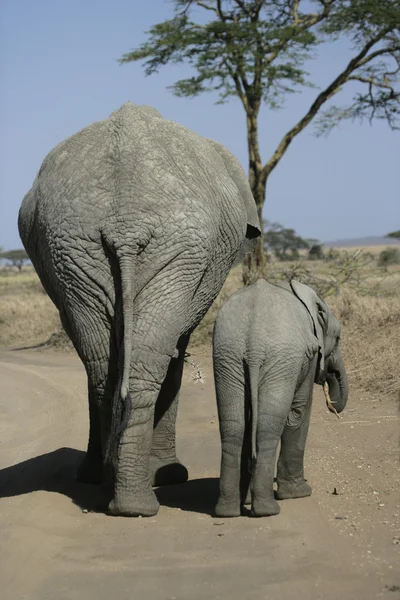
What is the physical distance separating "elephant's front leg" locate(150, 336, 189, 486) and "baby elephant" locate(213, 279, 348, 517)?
99 cm

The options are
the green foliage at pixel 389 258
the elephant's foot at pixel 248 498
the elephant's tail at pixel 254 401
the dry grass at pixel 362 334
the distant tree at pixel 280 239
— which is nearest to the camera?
the elephant's tail at pixel 254 401

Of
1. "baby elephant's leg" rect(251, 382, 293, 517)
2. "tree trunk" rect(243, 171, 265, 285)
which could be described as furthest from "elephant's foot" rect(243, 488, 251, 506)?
"tree trunk" rect(243, 171, 265, 285)

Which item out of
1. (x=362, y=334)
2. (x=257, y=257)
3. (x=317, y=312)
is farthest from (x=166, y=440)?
(x=257, y=257)

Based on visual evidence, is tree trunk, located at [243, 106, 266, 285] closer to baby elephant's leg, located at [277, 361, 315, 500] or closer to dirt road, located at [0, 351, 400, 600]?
dirt road, located at [0, 351, 400, 600]

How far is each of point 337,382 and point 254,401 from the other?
137 cm

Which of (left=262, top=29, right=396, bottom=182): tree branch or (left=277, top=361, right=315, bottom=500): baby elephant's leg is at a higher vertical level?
(left=262, top=29, right=396, bottom=182): tree branch

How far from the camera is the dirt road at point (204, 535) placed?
161 inches

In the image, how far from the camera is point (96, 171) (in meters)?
5.17

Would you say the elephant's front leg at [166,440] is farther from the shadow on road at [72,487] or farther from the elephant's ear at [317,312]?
the elephant's ear at [317,312]

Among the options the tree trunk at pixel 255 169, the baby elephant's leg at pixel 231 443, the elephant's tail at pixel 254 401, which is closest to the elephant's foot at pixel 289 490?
the baby elephant's leg at pixel 231 443

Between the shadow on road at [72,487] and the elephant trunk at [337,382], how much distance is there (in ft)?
3.30

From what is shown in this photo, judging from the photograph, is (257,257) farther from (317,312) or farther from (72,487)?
(317,312)

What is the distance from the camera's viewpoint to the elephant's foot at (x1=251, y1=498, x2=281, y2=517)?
513cm

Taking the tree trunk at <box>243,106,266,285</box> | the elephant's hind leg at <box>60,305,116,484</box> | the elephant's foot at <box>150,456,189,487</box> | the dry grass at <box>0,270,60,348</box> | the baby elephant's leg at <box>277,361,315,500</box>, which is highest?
the tree trunk at <box>243,106,266,285</box>
